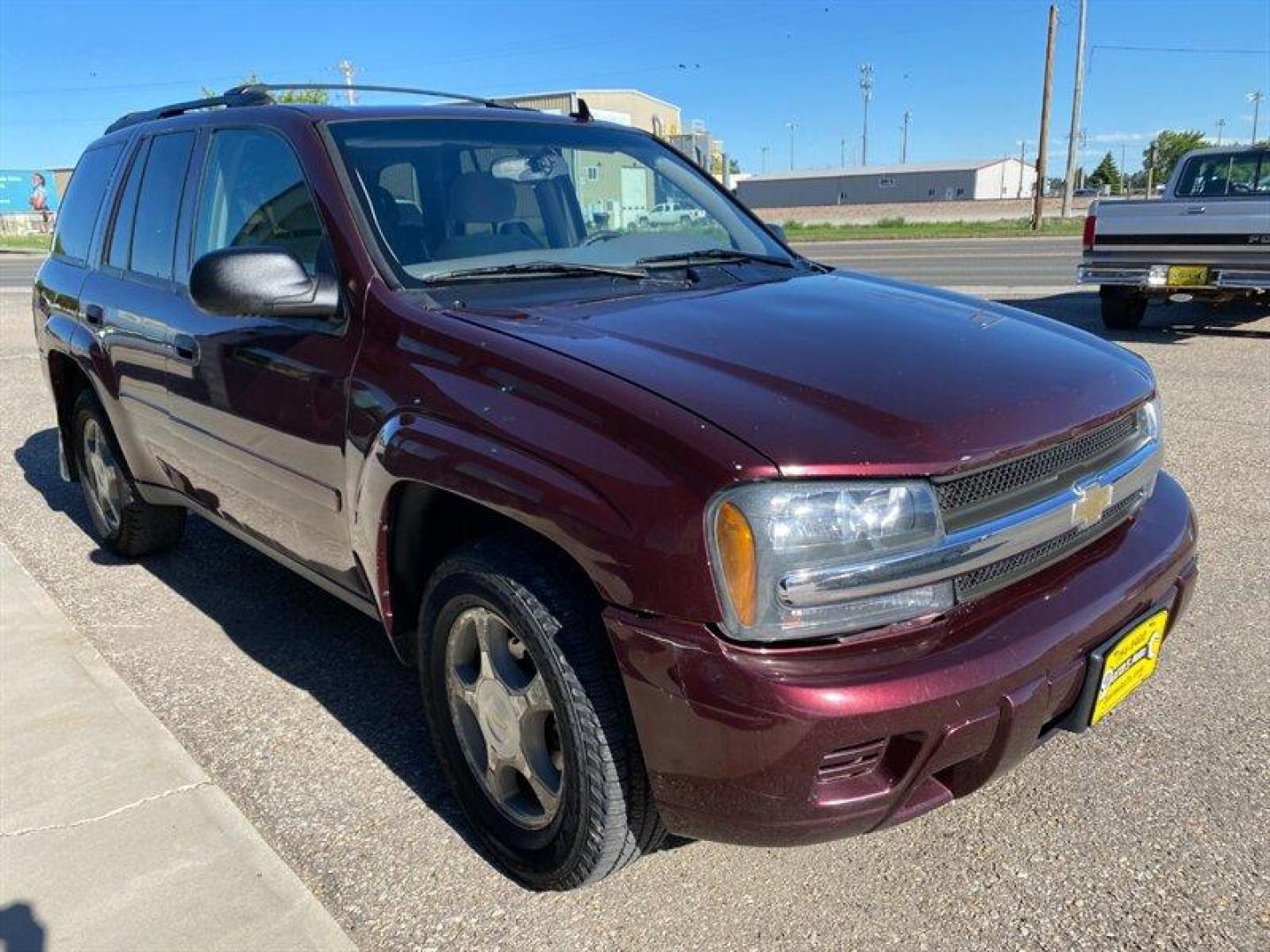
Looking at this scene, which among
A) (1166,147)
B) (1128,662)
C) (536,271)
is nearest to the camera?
(1128,662)

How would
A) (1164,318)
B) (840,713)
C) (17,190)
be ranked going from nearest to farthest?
(840,713), (1164,318), (17,190)

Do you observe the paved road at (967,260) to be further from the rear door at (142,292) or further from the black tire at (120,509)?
the rear door at (142,292)

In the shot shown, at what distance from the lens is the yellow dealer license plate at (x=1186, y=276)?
9828mm

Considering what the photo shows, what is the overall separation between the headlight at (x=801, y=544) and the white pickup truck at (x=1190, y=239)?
30.7 ft

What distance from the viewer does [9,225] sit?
5747cm

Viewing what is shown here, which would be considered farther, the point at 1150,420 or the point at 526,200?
the point at 526,200

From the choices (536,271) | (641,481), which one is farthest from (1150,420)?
(536,271)

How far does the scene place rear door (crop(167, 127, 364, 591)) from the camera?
111 inches

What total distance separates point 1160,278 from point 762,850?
9.32 m

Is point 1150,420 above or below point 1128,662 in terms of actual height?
above

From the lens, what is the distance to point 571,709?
2127mm

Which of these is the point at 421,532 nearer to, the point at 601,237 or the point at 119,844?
the point at 119,844

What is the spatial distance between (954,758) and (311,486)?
1.89 metres

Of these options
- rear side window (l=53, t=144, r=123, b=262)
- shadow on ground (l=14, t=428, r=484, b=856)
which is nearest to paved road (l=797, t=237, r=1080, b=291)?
rear side window (l=53, t=144, r=123, b=262)
